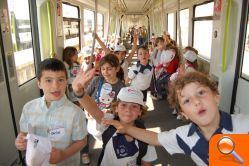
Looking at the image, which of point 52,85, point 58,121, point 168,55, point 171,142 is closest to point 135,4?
point 168,55

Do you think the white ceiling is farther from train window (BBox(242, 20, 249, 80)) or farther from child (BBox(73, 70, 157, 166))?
child (BBox(73, 70, 157, 166))

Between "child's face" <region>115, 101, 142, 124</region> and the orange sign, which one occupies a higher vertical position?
the orange sign

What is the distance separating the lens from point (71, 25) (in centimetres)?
586

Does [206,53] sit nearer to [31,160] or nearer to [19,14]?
[19,14]

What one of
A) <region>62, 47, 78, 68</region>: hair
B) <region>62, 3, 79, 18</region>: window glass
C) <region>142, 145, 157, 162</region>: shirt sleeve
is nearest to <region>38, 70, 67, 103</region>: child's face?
<region>142, 145, 157, 162</region>: shirt sleeve

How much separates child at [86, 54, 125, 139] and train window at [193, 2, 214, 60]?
3.13 meters

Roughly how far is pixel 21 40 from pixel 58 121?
7.16 feet

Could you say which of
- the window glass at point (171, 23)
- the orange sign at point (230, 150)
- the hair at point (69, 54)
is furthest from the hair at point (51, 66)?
the window glass at point (171, 23)

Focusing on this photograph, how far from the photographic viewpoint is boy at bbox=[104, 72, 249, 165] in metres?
1.12

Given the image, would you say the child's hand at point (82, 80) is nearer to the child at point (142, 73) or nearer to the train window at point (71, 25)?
the child at point (142, 73)

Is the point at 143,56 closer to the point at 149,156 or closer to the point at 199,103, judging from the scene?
the point at 149,156

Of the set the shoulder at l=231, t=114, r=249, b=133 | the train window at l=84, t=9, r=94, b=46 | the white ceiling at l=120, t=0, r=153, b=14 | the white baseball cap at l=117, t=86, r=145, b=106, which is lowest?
the white baseball cap at l=117, t=86, r=145, b=106

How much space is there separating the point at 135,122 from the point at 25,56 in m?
2.39

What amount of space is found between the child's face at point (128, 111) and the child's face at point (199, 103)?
1.77 feet
